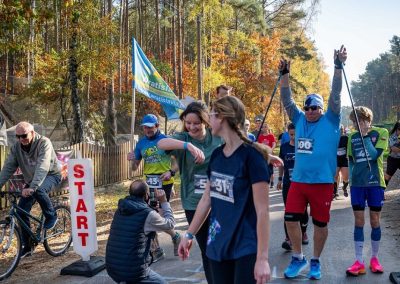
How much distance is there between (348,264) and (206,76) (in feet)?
69.3

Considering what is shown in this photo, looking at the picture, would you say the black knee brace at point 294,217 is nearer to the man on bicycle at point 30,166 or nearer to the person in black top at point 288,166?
the person in black top at point 288,166

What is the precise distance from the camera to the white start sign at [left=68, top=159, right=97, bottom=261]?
224 inches

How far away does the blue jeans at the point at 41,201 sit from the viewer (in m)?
6.16

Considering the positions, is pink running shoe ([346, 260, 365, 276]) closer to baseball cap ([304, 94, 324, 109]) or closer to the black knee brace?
the black knee brace

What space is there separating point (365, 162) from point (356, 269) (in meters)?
1.31

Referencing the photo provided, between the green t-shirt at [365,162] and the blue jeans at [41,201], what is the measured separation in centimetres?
423

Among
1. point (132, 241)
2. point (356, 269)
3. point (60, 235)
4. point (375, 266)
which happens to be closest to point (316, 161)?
point (356, 269)

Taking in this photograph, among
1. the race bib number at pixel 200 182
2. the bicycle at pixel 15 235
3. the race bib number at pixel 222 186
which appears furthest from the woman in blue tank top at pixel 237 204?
the bicycle at pixel 15 235

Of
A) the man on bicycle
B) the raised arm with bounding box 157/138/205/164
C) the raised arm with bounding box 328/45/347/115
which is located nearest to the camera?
the raised arm with bounding box 157/138/205/164

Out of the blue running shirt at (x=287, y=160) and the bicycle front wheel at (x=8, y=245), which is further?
the blue running shirt at (x=287, y=160)

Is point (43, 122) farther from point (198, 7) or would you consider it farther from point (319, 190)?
point (319, 190)

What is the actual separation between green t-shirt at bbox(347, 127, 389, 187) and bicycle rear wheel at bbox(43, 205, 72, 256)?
4.37 metres

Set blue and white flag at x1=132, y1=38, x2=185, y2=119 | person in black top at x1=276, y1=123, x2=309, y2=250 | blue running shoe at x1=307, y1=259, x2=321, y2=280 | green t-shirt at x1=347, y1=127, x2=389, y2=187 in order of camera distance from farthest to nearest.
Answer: blue and white flag at x1=132, y1=38, x2=185, y2=119 → person in black top at x1=276, y1=123, x2=309, y2=250 → green t-shirt at x1=347, y1=127, x2=389, y2=187 → blue running shoe at x1=307, y1=259, x2=321, y2=280

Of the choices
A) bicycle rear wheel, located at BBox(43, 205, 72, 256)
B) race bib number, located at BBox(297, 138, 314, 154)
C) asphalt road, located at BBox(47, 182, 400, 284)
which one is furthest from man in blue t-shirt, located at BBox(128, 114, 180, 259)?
race bib number, located at BBox(297, 138, 314, 154)
